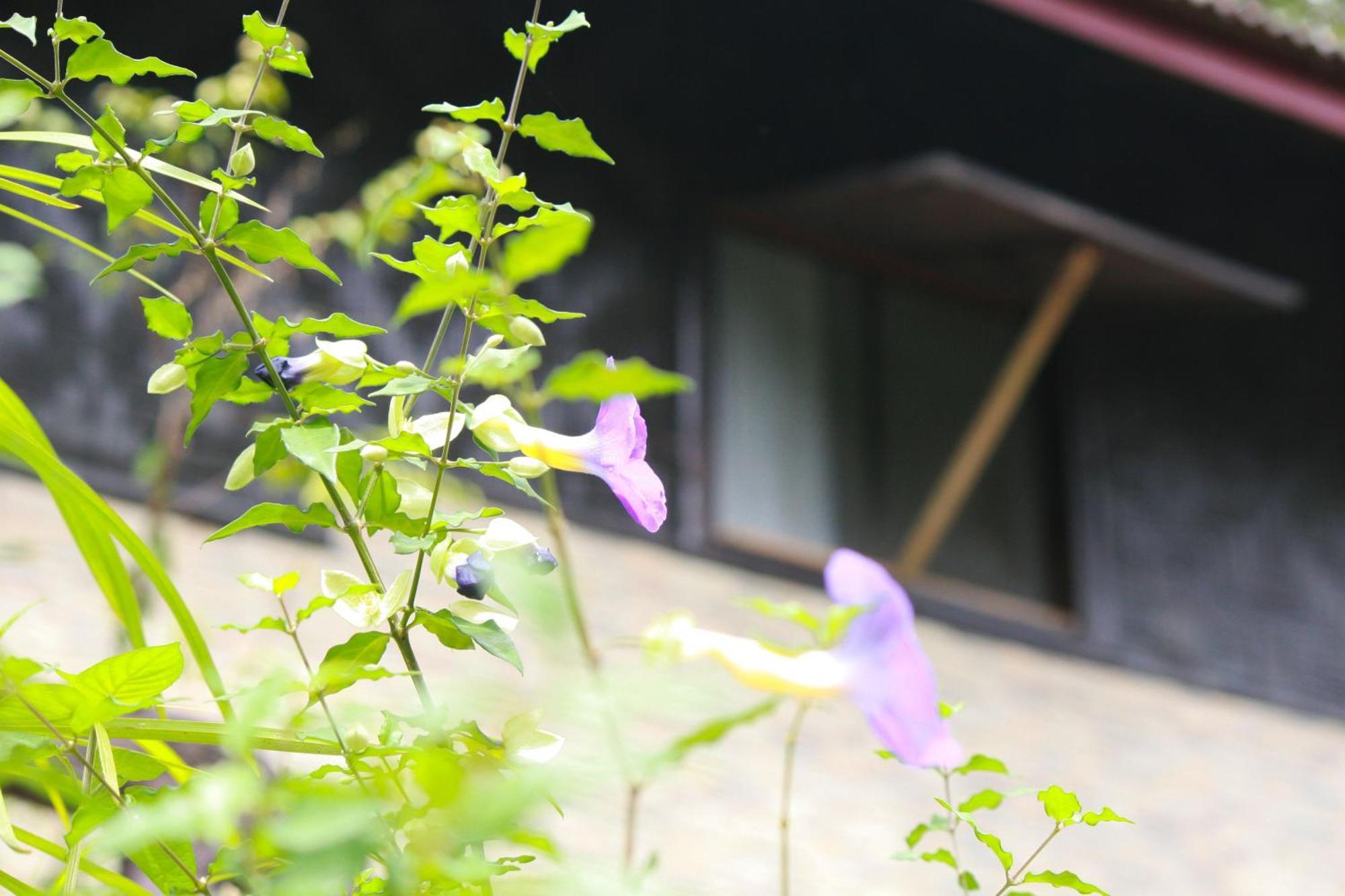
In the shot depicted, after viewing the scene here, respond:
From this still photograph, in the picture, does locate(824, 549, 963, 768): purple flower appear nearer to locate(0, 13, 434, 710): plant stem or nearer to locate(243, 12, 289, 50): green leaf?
locate(0, 13, 434, 710): plant stem

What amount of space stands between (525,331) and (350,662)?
0.14 m

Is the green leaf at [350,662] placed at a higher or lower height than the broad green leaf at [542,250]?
lower

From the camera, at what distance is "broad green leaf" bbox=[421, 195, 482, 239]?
2.04ft

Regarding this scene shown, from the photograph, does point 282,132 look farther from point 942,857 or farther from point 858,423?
point 858,423

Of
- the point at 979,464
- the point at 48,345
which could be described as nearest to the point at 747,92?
the point at 979,464

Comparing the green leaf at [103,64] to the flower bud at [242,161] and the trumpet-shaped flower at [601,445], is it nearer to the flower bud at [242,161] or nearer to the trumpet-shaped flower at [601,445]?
the flower bud at [242,161]

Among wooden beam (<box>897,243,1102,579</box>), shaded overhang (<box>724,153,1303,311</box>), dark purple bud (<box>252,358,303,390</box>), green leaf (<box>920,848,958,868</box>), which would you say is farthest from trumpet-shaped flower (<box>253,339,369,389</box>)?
wooden beam (<box>897,243,1102,579</box>)

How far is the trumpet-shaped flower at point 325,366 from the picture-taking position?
62cm

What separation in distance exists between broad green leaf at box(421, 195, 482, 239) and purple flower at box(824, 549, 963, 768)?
0.72ft

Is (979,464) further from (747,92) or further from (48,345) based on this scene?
(48,345)

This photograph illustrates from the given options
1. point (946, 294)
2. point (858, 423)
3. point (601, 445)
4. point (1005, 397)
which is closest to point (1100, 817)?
point (601, 445)

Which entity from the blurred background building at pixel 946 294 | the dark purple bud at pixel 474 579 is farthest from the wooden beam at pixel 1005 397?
the dark purple bud at pixel 474 579

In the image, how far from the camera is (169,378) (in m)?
0.63

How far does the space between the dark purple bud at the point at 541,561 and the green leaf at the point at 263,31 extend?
0.83ft
